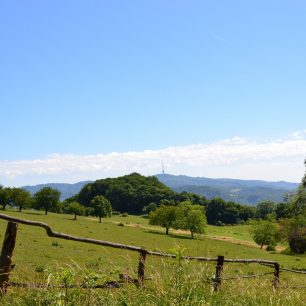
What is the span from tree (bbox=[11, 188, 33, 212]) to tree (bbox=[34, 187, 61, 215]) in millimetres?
1790

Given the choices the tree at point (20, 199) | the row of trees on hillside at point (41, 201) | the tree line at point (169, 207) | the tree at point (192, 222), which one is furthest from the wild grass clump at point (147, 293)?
the tree at point (20, 199)

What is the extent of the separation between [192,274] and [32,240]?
43062mm

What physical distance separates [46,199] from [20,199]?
6.30 m

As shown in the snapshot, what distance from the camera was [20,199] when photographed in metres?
96.2

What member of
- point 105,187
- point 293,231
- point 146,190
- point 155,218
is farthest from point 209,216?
point 293,231

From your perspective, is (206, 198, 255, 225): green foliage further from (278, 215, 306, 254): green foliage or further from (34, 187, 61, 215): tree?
(278, 215, 306, 254): green foliage

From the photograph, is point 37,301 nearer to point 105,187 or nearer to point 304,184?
point 304,184

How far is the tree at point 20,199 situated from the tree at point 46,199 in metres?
1.79

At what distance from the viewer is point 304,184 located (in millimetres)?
37344

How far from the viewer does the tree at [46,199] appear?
98.8 metres

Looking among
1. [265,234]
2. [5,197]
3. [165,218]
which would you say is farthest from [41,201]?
[265,234]

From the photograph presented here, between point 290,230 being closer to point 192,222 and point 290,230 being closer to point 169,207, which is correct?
point 192,222

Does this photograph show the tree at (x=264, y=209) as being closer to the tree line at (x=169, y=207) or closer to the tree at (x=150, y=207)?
the tree line at (x=169, y=207)

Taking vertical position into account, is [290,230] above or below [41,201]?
above
